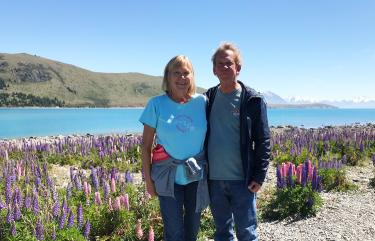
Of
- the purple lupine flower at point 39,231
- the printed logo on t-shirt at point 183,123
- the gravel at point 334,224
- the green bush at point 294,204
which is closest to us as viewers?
the printed logo on t-shirt at point 183,123

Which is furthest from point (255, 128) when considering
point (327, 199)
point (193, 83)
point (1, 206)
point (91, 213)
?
point (327, 199)

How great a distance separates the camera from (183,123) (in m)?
4.20

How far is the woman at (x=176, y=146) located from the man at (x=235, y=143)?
0.19 m

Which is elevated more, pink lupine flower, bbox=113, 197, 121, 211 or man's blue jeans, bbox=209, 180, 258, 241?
man's blue jeans, bbox=209, 180, 258, 241

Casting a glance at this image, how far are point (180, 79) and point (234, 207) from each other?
1441 mm

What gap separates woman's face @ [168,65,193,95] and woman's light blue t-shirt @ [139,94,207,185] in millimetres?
133

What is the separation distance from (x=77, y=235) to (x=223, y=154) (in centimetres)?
225

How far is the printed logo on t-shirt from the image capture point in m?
4.19

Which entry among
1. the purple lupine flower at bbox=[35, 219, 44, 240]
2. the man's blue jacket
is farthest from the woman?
the purple lupine flower at bbox=[35, 219, 44, 240]

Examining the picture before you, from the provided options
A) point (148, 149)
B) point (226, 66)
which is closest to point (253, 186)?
point (148, 149)

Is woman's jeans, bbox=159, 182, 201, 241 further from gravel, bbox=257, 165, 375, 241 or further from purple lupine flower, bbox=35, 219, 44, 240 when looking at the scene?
gravel, bbox=257, 165, 375, 241

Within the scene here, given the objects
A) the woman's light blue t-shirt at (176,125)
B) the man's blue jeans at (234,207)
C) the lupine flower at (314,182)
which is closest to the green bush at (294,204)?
the lupine flower at (314,182)

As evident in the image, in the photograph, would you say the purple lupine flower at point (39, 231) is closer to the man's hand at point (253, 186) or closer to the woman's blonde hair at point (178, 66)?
the woman's blonde hair at point (178, 66)

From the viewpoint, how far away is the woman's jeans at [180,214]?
4238 millimetres
